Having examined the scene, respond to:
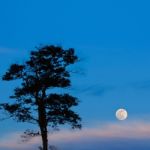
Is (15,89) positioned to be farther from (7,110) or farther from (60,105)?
(60,105)

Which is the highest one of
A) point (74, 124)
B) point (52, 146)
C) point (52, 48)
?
point (52, 48)

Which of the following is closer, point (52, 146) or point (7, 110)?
point (52, 146)

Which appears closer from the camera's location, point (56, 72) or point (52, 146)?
point (52, 146)

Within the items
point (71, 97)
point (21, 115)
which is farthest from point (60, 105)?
point (21, 115)

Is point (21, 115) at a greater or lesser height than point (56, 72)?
lesser

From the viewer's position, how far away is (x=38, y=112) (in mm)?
36125

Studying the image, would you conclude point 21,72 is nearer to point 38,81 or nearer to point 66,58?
point 38,81

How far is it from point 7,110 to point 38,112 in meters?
3.69

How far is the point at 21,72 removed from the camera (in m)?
38.2

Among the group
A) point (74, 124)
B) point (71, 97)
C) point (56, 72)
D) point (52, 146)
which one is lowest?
point (52, 146)

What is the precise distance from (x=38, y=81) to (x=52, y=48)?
11.9 ft

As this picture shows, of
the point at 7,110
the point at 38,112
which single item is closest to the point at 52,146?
the point at 38,112

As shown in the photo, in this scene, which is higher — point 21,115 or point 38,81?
point 38,81

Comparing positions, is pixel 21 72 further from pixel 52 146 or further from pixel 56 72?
pixel 52 146
